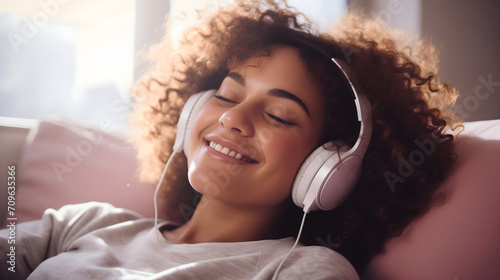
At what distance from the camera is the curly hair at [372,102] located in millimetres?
863

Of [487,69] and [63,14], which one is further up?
[487,69]

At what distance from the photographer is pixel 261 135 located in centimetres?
86

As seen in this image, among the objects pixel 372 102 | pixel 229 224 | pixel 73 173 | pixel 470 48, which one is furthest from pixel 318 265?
pixel 470 48

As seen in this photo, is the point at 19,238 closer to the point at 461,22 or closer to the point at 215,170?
the point at 215,170

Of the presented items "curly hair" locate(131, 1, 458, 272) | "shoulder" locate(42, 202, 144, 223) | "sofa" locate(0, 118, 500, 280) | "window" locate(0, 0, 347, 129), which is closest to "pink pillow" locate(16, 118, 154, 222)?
"sofa" locate(0, 118, 500, 280)

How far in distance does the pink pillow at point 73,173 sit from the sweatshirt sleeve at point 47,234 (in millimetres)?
143

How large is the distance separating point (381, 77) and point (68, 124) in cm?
109

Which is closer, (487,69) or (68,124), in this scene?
(68,124)

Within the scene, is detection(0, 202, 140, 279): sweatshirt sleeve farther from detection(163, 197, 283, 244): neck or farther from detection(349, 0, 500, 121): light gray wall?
detection(349, 0, 500, 121): light gray wall

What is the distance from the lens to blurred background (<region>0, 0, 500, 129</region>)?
1.52 meters

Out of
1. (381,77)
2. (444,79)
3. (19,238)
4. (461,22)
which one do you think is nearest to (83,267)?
(19,238)

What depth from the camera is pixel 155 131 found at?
1.26 metres

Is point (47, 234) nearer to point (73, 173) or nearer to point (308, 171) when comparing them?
point (73, 173)

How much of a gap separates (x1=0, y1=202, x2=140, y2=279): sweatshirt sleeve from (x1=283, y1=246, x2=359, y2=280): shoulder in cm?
55
